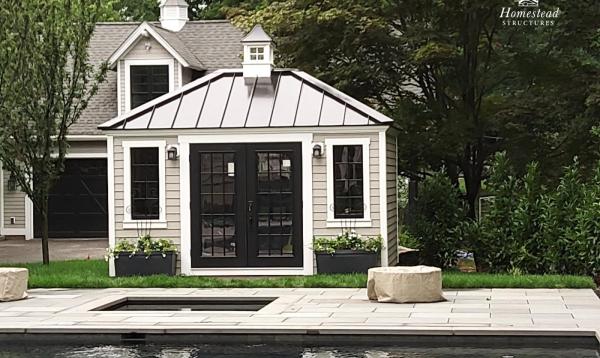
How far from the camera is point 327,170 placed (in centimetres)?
1603

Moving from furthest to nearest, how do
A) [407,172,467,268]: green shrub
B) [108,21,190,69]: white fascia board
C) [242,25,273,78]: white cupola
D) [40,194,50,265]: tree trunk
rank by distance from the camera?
1. [108,21,190,69]: white fascia board
2. [407,172,467,268]: green shrub
3. [40,194,50,265]: tree trunk
4. [242,25,273,78]: white cupola

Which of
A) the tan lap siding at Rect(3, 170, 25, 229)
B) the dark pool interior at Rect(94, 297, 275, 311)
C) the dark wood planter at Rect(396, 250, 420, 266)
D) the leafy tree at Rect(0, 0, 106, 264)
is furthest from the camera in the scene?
the tan lap siding at Rect(3, 170, 25, 229)

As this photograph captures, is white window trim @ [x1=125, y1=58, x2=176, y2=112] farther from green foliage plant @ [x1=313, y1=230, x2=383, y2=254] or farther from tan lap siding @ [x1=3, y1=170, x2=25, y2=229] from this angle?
green foliage plant @ [x1=313, y1=230, x2=383, y2=254]

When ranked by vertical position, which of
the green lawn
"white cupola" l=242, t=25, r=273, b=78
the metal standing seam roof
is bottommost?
the green lawn

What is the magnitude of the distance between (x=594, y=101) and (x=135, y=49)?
Result: 11.5m

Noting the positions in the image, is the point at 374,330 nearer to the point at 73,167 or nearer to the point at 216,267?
the point at 216,267

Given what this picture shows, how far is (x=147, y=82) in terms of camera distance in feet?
80.3

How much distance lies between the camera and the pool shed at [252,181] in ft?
52.5

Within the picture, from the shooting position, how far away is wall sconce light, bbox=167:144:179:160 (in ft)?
53.3

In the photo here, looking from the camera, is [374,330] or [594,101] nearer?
[374,330]

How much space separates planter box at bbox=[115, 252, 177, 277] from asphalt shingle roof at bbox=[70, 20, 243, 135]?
8.87 m

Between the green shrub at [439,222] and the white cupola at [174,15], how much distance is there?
12.1 metres

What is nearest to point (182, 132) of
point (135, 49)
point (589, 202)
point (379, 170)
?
point (379, 170)

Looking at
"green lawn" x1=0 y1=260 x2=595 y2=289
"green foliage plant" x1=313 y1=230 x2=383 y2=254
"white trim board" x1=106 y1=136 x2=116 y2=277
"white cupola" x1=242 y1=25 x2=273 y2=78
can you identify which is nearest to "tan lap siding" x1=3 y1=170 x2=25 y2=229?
"green lawn" x1=0 y1=260 x2=595 y2=289
